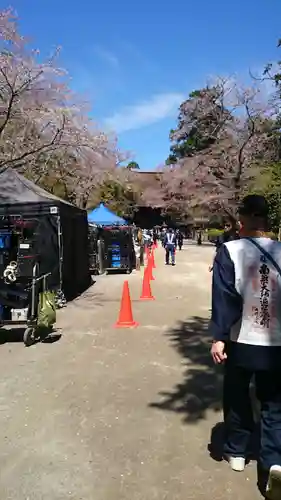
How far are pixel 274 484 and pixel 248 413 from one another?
0.61 metres

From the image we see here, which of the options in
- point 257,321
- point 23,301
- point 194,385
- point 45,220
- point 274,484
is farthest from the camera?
point 45,220

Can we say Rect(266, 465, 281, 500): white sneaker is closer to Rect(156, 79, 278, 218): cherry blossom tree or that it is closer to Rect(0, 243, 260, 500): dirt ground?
Rect(0, 243, 260, 500): dirt ground

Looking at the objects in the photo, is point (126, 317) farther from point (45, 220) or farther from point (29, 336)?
point (45, 220)

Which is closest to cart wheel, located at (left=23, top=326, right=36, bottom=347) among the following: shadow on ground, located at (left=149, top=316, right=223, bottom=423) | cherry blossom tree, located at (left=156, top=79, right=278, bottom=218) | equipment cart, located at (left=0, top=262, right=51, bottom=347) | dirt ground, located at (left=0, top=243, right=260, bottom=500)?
equipment cart, located at (left=0, top=262, right=51, bottom=347)

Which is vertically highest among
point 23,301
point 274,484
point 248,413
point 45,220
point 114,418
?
point 45,220

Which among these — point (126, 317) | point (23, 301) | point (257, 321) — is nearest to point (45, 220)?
point (126, 317)

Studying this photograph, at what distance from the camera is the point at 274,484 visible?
3.16 meters

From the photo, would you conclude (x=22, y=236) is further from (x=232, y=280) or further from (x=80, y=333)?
(x=232, y=280)

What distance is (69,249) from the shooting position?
44.2ft

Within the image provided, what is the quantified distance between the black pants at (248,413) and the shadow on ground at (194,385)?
1039 mm

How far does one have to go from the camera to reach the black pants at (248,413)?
3.40m

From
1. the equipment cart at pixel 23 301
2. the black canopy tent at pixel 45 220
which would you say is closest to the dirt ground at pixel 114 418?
the equipment cart at pixel 23 301

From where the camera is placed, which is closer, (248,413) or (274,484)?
(274,484)

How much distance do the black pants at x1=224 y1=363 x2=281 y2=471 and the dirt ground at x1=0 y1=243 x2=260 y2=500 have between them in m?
0.22
